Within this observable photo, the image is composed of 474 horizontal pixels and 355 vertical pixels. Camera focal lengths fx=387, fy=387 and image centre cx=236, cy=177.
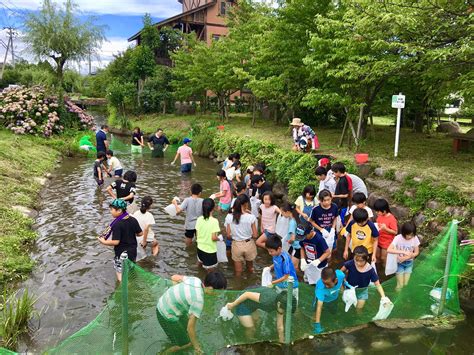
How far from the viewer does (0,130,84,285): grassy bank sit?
23.9ft

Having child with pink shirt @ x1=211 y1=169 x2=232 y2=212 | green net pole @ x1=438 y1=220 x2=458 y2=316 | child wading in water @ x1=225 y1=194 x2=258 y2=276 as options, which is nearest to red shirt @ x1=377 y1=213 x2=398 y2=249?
green net pole @ x1=438 y1=220 x2=458 y2=316

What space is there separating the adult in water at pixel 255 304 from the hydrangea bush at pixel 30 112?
1840 centimetres

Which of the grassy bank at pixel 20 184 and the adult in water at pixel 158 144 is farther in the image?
the adult in water at pixel 158 144

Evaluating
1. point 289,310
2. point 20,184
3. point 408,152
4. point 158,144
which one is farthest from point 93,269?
point 158,144

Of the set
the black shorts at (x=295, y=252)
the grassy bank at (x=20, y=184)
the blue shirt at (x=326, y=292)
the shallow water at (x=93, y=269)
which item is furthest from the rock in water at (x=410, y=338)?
the grassy bank at (x=20, y=184)

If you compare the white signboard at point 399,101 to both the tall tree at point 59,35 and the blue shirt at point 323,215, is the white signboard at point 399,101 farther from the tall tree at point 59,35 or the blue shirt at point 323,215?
the tall tree at point 59,35

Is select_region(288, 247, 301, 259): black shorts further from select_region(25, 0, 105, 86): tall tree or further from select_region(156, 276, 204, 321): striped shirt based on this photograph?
select_region(25, 0, 105, 86): tall tree

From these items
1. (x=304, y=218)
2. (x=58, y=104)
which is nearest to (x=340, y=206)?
(x=304, y=218)

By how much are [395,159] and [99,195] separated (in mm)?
9657

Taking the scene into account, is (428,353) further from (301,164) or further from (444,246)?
(301,164)

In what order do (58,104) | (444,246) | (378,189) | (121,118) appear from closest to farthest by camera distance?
(444,246) → (378,189) → (58,104) → (121,118)

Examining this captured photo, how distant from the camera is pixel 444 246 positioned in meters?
5.73

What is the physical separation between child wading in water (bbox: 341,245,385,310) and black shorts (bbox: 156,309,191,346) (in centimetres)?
237

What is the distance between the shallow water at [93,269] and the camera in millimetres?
5332
